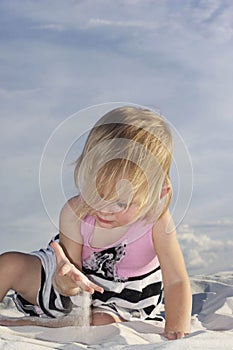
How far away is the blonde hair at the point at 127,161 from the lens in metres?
2.71

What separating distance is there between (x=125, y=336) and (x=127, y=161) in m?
0.64

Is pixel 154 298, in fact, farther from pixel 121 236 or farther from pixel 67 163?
pixel 67 163

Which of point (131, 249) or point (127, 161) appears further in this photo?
point (131, 249)

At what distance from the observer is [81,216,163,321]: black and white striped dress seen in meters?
2.99

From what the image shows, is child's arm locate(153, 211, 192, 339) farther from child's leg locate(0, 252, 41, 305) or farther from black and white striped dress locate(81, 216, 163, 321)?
child's leg locate(0, 252, 41, 305)

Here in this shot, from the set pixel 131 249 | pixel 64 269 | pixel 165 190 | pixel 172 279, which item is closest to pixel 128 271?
pixel 131 249

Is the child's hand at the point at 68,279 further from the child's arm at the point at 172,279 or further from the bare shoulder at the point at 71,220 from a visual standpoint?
the child's arm at the point at 172,279

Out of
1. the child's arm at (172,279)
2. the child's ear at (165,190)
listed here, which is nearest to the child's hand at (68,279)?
the child's arm at (172,279)

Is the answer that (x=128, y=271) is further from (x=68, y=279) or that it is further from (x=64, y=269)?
(x=64, y=269)

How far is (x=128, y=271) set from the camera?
3.08 metres

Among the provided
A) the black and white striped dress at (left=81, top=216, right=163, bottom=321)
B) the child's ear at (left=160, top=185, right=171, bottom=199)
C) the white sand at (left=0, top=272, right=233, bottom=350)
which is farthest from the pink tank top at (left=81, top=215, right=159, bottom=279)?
the white sand at (left=0, top=272, right=233, bottom=350)

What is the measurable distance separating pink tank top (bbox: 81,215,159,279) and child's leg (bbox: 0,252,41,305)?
22 cm

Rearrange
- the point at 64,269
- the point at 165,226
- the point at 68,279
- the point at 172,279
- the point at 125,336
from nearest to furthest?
the point at 64,269 → the point at 125,336 → the point at 68,279 → the point at 172,279 → the point at 165,226

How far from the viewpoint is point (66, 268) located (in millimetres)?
2461
